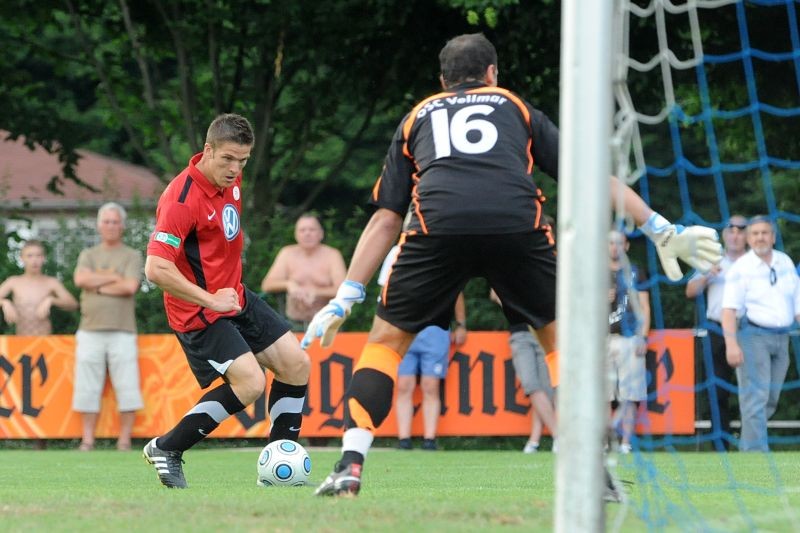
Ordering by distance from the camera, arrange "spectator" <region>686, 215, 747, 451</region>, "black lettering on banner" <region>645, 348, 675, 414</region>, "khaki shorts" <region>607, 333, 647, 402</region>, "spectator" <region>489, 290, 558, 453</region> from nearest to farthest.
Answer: "khaki shorts" <region>607, 333, 647, 402</region>
"spectator" <region>686, 215, 747, 451</region>
"spectator" <region>489, 290, 558, 453</region>
"black lettering on banner" <region>645, 348, 675, 414</region>

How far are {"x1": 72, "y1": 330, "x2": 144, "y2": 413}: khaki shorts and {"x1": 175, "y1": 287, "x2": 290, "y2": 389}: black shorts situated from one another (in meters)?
6.53

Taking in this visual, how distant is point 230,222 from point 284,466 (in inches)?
55.7

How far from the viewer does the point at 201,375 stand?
8133mm

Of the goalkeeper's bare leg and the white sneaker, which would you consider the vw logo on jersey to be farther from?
the white sneaker

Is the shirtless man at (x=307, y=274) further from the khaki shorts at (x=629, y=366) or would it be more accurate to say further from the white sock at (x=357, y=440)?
the white sock at (x=357, y=440)

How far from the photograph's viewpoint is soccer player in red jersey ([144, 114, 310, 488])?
25.5 ft

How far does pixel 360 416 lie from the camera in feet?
20.4

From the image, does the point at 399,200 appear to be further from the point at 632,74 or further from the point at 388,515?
the point at 632,74

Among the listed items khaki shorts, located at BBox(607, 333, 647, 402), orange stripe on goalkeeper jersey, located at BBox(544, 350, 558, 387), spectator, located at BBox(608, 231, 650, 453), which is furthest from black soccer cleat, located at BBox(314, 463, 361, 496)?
khaki shorts, located at BBox(607, 333, 647, 402)

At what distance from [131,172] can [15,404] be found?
28.1m

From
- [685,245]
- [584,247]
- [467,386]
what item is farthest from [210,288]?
[467,386]

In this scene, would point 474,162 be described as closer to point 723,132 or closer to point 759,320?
point 759,320

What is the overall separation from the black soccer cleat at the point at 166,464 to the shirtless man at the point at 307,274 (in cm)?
624

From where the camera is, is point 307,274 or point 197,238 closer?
point 197,238
